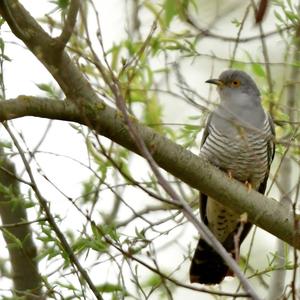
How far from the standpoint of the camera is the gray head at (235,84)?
5176 millimetres

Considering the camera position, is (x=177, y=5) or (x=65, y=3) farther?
(x=65, y=3)

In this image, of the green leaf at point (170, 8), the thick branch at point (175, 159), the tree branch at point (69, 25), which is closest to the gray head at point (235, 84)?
the thick branch at point (175, 159)

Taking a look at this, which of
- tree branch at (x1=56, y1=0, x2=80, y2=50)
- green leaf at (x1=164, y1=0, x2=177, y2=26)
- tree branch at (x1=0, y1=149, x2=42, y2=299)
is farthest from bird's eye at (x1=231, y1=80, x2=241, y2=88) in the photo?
green leaf at (x1=164, y1=0, x2=177, y2=26)

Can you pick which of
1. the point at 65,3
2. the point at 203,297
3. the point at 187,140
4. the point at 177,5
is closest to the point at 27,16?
the point at 65,3

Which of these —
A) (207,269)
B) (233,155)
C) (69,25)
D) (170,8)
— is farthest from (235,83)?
(170,8)

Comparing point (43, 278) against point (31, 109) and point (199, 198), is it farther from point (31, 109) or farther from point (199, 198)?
point (199, 198)

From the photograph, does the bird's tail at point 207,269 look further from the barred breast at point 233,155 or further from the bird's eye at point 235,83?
the bird's eye at point 235,83

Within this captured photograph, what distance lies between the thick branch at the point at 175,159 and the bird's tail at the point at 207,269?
57.7 inches

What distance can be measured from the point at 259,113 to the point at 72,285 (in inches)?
75.1

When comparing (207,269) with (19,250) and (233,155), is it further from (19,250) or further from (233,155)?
(19,250)

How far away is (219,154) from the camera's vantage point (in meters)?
4.87

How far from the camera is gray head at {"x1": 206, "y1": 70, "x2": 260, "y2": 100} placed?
5.18m

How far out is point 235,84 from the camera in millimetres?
5242

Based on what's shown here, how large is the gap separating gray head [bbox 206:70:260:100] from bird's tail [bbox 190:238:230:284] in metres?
0.99
